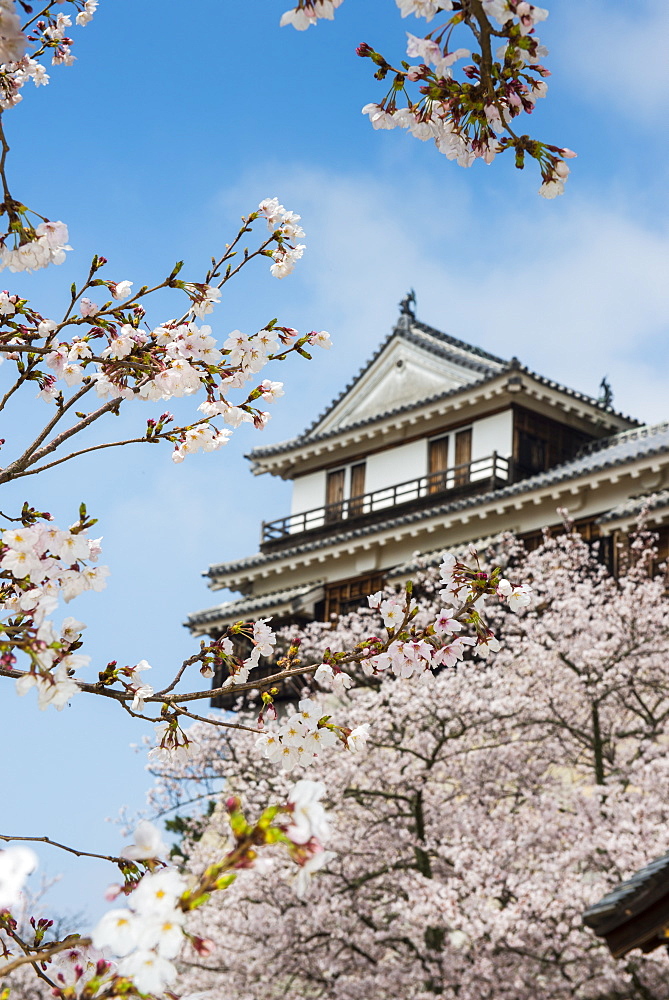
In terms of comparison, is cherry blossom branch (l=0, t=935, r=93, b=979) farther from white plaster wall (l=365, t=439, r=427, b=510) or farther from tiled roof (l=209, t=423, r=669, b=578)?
white plaster wall (l=365, t=439, r=427, b=510)

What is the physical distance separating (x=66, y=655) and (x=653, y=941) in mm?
6539

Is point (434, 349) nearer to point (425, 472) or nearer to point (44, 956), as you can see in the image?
point (425, 472)

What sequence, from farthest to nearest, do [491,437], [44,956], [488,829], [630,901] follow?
[491,437], [488,829], [630,901], [44,956]

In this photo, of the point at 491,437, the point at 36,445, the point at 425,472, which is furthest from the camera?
the point at 425,472

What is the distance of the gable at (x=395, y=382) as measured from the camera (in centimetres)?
3072

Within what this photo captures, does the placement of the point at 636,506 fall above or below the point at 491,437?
below

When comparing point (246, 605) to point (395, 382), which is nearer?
point (246, 605)

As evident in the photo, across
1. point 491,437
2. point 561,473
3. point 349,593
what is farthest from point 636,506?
point 349,593

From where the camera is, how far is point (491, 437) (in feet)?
94.0

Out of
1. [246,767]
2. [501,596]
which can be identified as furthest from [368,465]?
[501,596]

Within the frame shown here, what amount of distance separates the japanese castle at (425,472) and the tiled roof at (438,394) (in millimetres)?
41

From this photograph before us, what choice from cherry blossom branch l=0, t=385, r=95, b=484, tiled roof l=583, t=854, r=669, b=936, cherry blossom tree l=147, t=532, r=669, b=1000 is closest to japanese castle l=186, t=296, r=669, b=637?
cherry blossom tree l=147, t=532, r=669, b=1000

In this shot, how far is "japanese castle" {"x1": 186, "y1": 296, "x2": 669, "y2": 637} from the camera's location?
24906 millimetres

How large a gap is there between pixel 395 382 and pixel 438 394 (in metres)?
3.19
